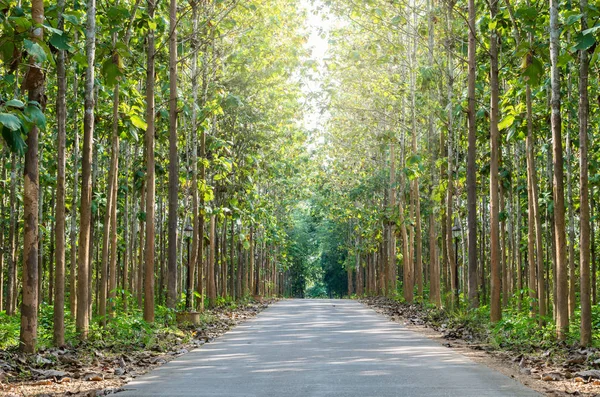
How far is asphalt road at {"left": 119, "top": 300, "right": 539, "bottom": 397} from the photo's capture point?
28.9ft

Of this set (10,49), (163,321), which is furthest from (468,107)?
(10,49)

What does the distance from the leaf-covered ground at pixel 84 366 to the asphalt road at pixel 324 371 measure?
15.9 inches

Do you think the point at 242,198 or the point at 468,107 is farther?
the point at 242,198

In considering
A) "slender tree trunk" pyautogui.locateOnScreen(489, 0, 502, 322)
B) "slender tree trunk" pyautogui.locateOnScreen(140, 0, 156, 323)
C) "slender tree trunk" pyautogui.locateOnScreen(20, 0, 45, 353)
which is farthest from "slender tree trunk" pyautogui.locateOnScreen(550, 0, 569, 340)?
"slender tree trunk" pyautogui.locateOnScreen(140, 0, 156, 323)

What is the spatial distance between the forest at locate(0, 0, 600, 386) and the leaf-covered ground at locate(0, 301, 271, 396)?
0.49 m

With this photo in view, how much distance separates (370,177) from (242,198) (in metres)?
15.2

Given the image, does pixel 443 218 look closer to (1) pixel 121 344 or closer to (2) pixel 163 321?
(2) pixel 163 321

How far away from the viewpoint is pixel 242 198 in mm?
31672

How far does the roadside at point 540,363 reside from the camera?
9.32 meters

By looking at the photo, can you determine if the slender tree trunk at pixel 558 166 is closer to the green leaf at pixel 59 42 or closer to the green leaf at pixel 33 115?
the green leaf at pixel 59 42

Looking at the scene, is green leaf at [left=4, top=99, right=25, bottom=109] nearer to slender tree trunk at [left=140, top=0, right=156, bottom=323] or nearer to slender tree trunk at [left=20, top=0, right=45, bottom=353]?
slender tree trunk at [left=20, top=0, right=45, bottom=353]

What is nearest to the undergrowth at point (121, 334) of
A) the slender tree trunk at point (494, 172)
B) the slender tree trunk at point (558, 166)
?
the slender tree trunk at point (494, 172)

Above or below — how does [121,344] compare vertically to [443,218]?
below

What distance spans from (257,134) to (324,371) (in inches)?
827
